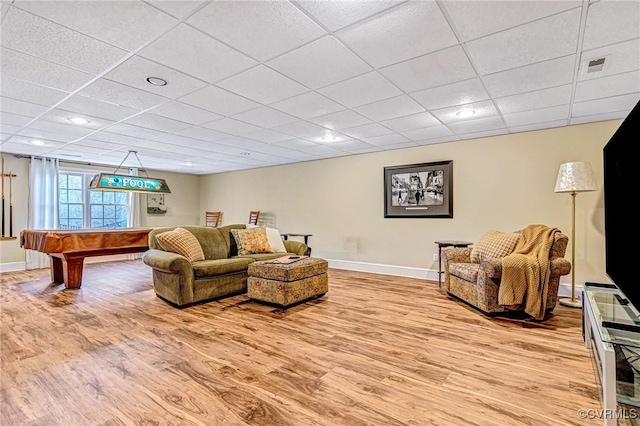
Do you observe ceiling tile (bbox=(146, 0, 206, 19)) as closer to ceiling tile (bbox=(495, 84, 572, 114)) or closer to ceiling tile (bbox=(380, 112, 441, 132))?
ceiling tile (bbox=(380, 112, 441, 132))

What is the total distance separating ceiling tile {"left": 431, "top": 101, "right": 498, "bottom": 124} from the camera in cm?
336

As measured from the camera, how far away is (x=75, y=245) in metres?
4.27

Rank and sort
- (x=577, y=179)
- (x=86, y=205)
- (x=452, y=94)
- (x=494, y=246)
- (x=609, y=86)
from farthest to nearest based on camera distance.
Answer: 1. (x=86, y=205)
2. (x=494, y=246)
3. (x=577, y=179)
4. (x=452, y=94)
5. (x=609, y=86)

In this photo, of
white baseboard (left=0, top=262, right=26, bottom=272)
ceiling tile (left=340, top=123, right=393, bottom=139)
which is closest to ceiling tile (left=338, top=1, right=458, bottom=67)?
ceiling tile (left=340, top=123, right=393, bottom=139)

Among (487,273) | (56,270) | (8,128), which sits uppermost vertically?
(8,128)

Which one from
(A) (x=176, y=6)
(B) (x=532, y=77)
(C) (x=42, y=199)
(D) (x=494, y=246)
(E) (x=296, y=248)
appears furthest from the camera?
(C) (x=42, y=199)

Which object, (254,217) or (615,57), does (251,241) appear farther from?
(615,57)

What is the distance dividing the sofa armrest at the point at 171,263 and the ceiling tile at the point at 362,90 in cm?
243

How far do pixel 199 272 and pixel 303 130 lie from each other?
2.32 meters

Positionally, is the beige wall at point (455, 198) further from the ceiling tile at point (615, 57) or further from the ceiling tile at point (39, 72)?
the ceiling tile at point (39, 72)

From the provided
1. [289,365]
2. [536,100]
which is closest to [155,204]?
[289,365]

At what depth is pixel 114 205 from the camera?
753cm

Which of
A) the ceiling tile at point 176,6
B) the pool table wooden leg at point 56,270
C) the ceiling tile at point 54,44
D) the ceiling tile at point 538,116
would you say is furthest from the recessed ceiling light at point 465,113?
the pool table wooden leg at point 56,270

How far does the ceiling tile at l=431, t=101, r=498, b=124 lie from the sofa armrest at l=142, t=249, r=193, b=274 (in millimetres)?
3366
